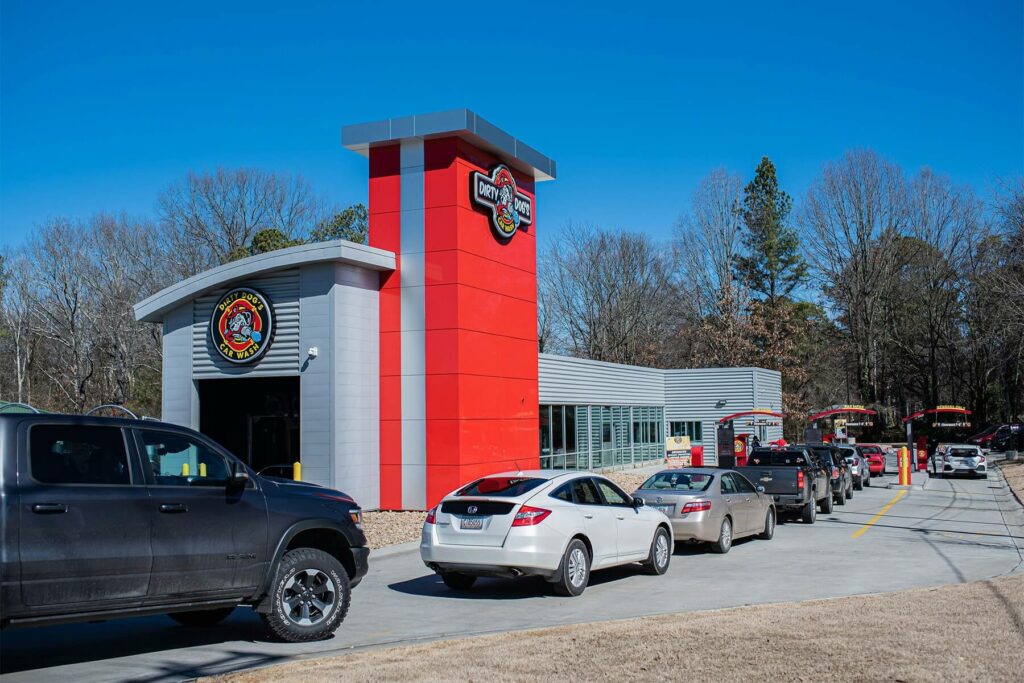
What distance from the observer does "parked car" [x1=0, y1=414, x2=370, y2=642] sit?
6.84 meters

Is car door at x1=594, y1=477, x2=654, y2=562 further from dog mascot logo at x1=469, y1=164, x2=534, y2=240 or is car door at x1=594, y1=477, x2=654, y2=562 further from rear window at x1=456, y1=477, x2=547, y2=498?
dog mascot logo at x1=469, y1=164, x2=534, y2=240

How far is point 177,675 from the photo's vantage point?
736 centimetres

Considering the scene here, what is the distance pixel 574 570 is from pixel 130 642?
4971 millimetres

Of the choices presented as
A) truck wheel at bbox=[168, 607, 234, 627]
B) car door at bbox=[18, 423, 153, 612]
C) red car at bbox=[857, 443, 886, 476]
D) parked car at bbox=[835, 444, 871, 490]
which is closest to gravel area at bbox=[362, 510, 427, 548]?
truck wheel at bbox=[168, 607, 234, 627]

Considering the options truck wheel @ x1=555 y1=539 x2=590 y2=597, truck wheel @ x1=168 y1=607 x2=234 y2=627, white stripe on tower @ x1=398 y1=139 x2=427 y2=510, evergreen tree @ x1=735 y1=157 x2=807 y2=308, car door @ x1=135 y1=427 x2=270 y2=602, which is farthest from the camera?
evergreen tree @ x1=735 y1=157 x2=807 y2=308

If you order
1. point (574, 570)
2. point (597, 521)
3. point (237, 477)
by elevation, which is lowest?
point (574, 570)

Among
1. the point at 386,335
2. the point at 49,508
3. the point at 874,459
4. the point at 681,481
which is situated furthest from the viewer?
the point at 874,459

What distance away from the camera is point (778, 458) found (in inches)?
851

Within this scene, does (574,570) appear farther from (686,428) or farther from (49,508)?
(686,428)

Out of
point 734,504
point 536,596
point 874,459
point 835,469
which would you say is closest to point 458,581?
point 536,596

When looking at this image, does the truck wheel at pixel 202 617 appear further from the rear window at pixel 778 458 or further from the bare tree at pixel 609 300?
the bare tree at pixel 609 300

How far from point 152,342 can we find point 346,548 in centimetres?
4658

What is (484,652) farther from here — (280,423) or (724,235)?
(724,235)

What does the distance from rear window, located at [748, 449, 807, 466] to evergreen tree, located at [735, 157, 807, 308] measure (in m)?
48.6
